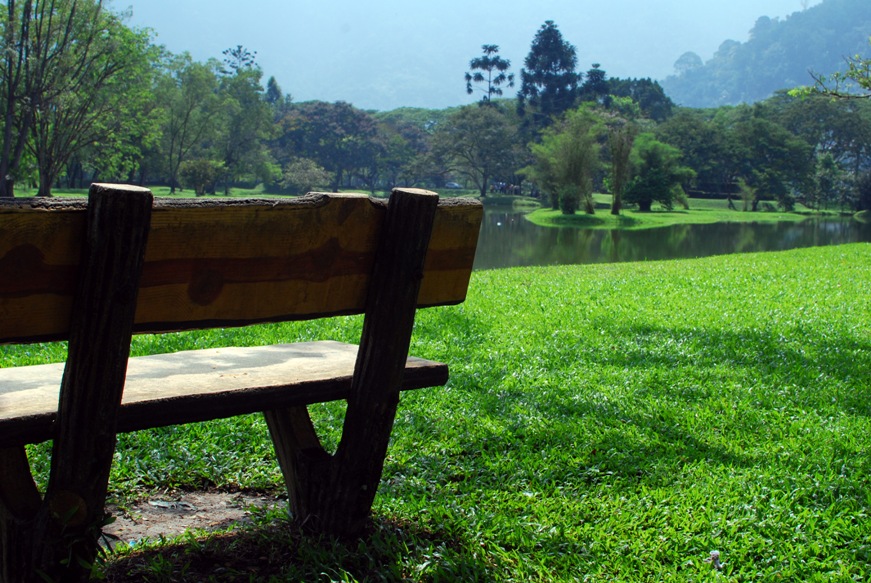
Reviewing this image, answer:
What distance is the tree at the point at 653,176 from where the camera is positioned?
180 ft

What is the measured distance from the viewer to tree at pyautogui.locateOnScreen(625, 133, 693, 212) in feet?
180

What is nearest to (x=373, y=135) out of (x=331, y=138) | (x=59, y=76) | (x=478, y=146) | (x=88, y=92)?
(x=331, y=138)

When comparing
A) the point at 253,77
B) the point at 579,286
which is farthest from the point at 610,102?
the point at 579,286

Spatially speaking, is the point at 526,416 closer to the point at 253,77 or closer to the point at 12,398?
the point at 12,398

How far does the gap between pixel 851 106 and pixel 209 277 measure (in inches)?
3569

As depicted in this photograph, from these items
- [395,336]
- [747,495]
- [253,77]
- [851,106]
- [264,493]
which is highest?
[851,106]

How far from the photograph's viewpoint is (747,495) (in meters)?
2.89

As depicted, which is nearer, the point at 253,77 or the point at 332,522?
the point at 332,522

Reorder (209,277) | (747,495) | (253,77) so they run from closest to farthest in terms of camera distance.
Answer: (209,277) → (747,495) → (253,77)

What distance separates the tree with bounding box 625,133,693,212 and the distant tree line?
12cm

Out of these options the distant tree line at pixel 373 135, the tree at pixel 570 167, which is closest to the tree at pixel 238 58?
the distant tree line at pixel 373 135

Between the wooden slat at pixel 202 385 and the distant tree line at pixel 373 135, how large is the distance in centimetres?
3062

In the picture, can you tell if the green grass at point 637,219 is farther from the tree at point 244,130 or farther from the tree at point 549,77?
the tree at point 549,77

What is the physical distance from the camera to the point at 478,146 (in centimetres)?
6869
